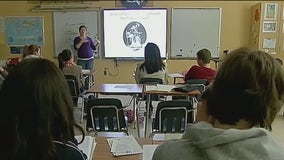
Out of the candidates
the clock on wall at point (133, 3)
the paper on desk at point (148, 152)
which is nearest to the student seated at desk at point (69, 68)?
the clock on wall at point (133, 3)

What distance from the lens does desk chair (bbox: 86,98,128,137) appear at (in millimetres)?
3035

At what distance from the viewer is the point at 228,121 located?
893 millimetres

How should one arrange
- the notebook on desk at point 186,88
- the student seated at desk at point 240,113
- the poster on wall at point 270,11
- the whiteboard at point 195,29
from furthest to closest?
the whiteboard at point 195,29, the poster on wall at point 270,11, the notebook on desk at point 186,88, the student seated at desk at point 240,113

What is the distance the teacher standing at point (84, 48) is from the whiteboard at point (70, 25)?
1.26 ft

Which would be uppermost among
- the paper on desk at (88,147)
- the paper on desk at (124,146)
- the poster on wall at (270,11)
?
the poster on wall at (270,11)

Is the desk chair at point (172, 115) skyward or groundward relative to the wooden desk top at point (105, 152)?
groundward

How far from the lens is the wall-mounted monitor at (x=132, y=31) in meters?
6.98

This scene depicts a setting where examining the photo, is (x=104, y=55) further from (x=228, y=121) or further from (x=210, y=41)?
(x=228, y=121)

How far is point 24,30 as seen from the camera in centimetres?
729

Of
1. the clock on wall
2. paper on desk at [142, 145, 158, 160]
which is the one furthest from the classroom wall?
paper on desk at [142, 145, 158, 160]

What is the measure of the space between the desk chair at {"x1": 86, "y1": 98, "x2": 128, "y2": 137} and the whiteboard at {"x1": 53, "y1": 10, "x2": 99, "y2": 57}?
4.27 meters

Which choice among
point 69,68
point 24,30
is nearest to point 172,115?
point 69,68

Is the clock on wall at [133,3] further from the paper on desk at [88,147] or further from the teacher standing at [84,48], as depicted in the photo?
the paper on desk at [88,147]

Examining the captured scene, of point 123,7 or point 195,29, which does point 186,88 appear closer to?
point 195,29
